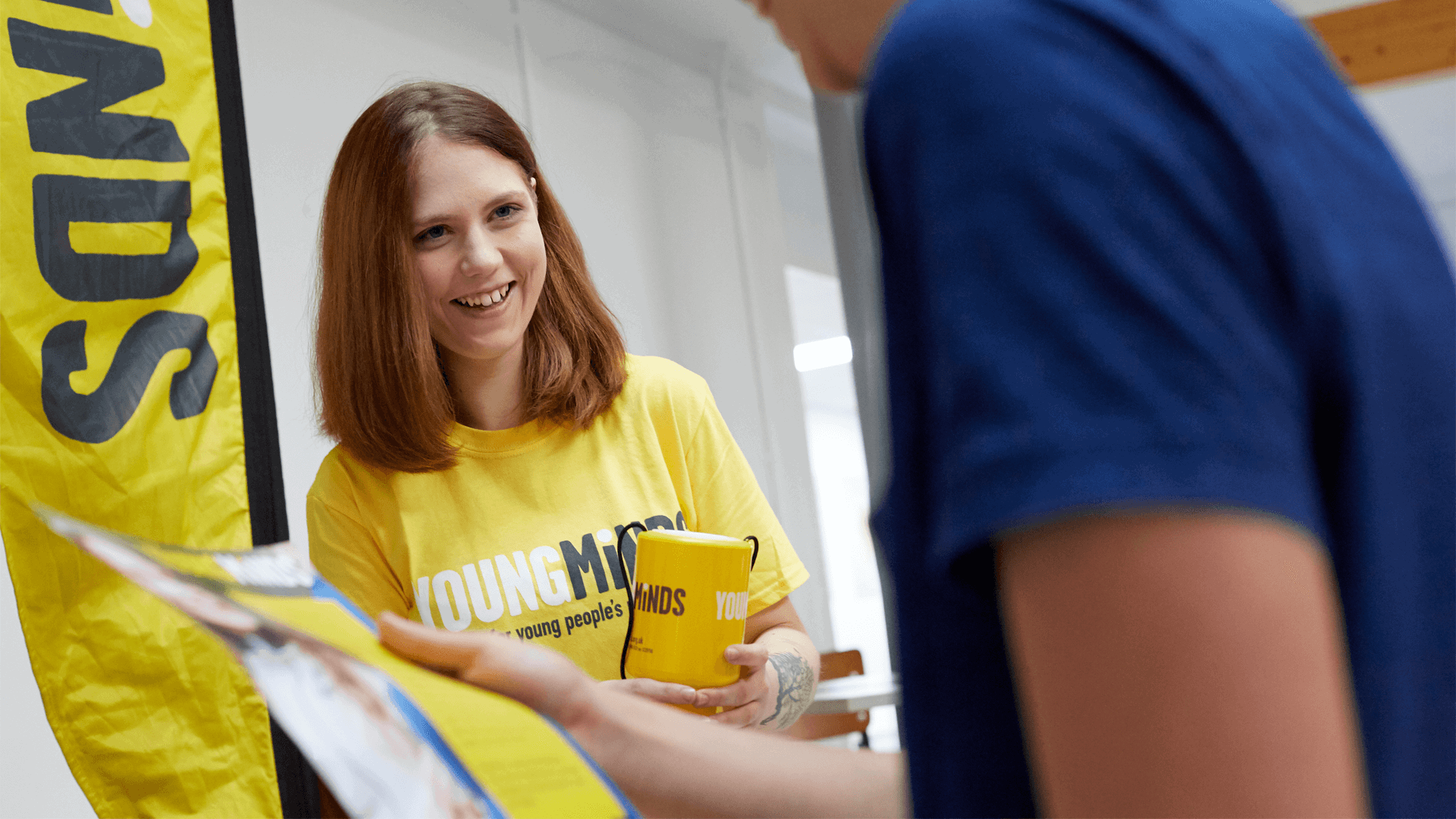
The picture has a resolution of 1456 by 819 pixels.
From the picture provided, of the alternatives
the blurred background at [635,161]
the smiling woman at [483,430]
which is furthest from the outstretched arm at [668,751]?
the blurred background at [635,161]

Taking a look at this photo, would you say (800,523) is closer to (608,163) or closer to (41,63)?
(608,163)

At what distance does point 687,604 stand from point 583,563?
29 cm

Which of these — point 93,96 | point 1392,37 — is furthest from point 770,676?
point 1392,37

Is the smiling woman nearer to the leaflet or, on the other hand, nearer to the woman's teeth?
the woman's teeth

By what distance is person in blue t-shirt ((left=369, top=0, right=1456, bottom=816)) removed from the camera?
279 millimetres

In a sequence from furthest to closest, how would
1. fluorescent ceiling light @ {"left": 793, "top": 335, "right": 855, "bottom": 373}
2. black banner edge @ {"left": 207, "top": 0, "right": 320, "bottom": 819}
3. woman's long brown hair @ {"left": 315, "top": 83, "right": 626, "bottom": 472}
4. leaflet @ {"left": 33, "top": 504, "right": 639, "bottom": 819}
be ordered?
fluorescent ceiling light @ {"left": 793, "top": 335, "right": 855, "bottom": 373}
black banner edge @ {"left": 207, "top": 0, "right": 320, "bottom": 819}
woman's long brown hair @ {"left": 315, "top": 83, "right": 626, "bottom": 472}
leaflet @ {"left": 33, "top": 504, "right": 639, "bottom": 819}

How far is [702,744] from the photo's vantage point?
1.93 feet

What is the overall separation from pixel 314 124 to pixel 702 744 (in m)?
3.09

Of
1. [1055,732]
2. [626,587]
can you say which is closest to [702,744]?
[1055,732]

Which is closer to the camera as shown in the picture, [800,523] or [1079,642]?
[1079,642]

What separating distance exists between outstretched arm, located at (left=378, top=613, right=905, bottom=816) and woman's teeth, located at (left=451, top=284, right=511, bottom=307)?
0.98m

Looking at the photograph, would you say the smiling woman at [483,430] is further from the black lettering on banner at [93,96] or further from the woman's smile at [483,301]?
the black lettering on banner at [93,96]

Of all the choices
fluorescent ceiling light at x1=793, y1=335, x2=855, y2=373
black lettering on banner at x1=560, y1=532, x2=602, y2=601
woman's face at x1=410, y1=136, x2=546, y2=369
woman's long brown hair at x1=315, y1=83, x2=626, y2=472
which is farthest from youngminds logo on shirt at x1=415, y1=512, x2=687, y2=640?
fluorescent ceiling light at x1=793, y1=335, x2=855, y2=373

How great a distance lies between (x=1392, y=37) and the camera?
213 inches
